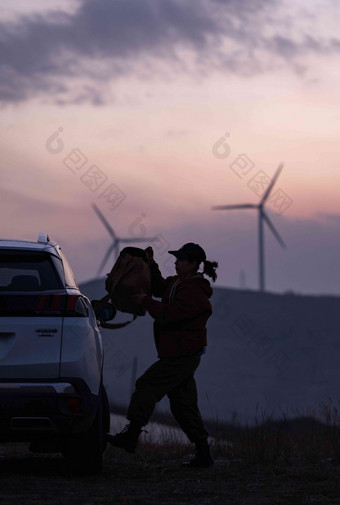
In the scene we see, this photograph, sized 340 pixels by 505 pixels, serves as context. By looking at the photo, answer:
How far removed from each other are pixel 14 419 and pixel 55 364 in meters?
0.44

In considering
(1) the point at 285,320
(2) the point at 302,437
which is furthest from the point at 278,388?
(2) the point at 302,437

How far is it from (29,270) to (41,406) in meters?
1.00

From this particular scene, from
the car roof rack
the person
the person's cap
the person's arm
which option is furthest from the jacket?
the car roof rack

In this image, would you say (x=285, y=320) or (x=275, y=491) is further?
(x=285, y=320)

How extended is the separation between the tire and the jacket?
2.57ft

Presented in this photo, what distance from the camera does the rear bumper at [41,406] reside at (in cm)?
628

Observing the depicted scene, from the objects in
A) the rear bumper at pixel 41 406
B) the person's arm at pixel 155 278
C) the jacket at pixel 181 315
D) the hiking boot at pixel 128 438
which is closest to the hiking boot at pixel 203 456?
the hiking boot at pixel 128 438

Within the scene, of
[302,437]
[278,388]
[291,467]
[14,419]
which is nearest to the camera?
[14,419]

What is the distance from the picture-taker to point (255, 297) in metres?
89.4

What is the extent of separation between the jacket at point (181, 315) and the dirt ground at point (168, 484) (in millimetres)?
1006

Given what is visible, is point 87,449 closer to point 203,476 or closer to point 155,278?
point 203,476

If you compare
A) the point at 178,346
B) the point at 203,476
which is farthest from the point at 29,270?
the point at 203,476

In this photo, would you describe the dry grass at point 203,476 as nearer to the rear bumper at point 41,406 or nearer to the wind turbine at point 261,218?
the rear bumper at point 41,406

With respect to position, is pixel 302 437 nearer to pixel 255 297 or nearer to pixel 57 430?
pixel 57 430
